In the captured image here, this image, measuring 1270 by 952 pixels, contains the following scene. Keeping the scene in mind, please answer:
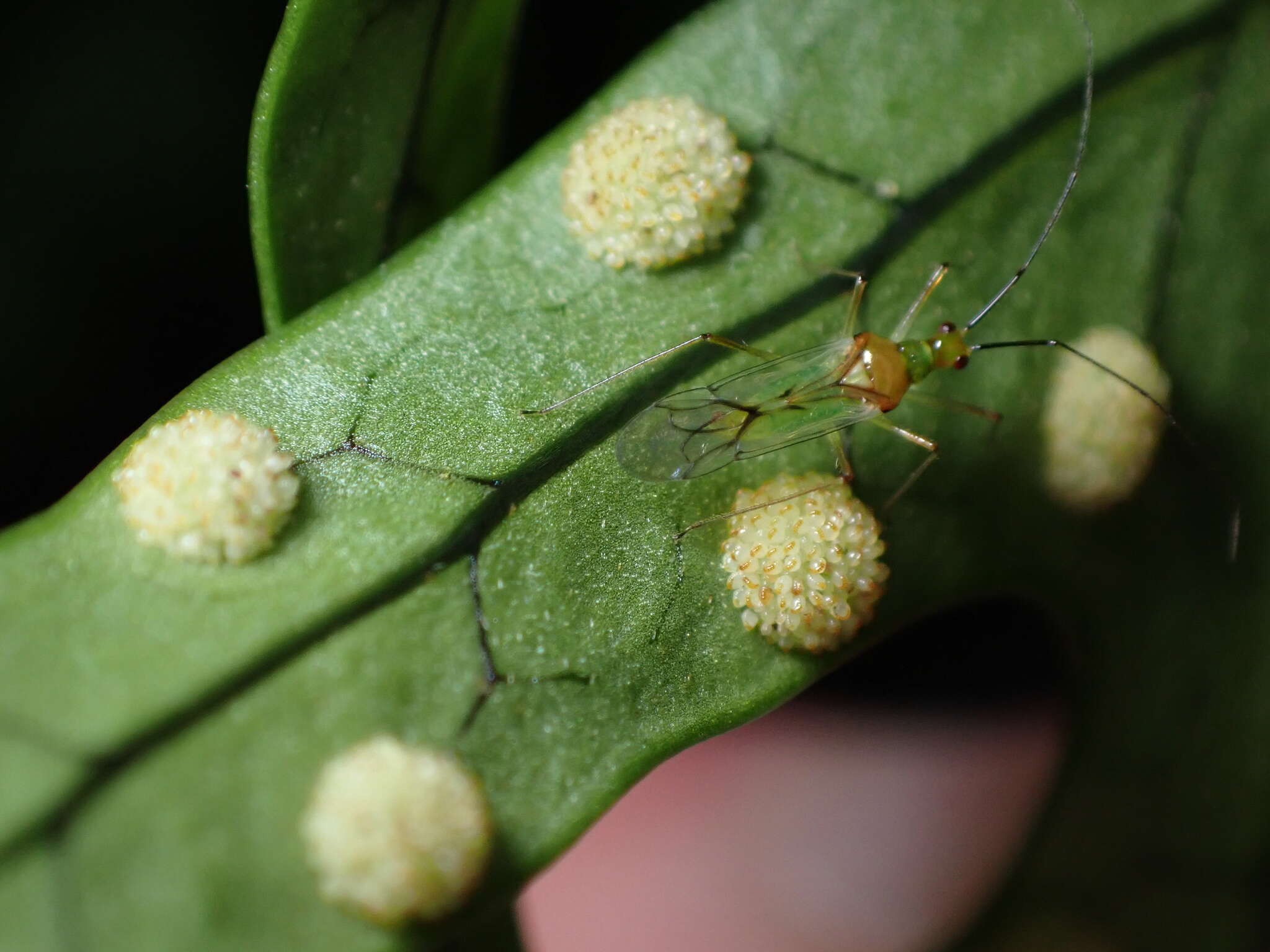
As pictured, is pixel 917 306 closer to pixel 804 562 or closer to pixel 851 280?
pixel 851 280

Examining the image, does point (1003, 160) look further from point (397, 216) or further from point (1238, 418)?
point (397, 216)

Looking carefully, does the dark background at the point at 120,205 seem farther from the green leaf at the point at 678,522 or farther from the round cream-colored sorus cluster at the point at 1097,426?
the round cream-colored sorus cluster at the point at 1097,426

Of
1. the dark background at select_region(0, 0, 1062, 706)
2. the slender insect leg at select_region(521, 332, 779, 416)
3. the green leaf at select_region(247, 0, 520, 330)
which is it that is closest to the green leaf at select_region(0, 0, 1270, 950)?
the slender insect leg at select_region(521, 332, 779, 416)

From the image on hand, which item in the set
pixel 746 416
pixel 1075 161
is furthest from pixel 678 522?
pixel 1075 161

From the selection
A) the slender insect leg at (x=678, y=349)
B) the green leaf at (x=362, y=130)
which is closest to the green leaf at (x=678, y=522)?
the slender insect leg at (x=678, y=349)

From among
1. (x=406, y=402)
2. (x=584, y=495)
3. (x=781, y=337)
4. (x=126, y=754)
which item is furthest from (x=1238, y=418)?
(x=126, y=754)

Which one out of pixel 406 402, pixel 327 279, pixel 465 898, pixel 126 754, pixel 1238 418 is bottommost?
pixel 1238 418

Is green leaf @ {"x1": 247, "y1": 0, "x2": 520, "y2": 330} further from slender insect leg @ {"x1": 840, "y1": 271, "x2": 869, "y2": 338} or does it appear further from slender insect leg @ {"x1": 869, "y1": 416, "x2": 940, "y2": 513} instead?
slender insect leg @ {"x1": 869, "y1": 416, "x2": 940, "y2": 513}
